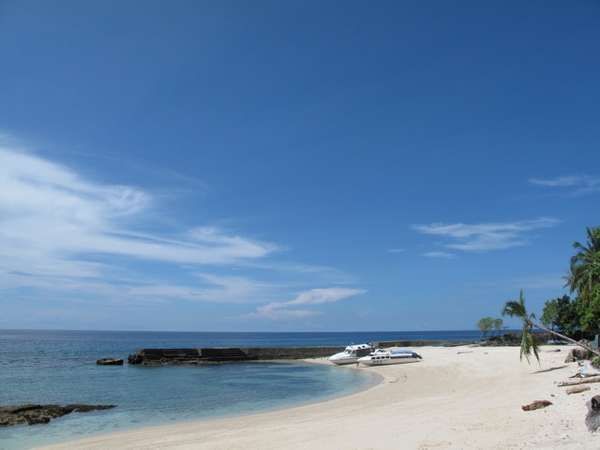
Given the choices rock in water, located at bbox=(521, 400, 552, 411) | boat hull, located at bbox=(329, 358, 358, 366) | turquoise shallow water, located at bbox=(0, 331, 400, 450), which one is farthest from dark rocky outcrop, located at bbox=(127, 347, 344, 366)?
rock in water, located at bbox=(521, 400, 552, 411)

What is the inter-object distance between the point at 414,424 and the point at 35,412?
839 inches

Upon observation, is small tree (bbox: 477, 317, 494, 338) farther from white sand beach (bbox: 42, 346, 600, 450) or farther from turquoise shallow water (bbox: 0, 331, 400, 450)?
white sand beach (bbox: 42, 346, 600, 450)

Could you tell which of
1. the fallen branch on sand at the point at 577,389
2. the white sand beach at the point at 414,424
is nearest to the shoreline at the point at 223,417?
the white sand beach at the point at 414,424

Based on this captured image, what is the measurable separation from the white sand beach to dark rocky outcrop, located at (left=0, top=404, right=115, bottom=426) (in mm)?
6793

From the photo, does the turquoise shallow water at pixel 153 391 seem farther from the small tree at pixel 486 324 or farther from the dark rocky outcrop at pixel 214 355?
the small tree at pixel 486 324

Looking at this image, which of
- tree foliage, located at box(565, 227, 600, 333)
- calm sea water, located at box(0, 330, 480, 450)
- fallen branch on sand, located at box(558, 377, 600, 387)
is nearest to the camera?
fallen branch on sand, located at box(558, 377, 600, 387)

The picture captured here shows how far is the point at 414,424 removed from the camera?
62.7 feet

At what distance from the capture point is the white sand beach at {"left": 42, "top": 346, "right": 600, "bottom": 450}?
15633 mm

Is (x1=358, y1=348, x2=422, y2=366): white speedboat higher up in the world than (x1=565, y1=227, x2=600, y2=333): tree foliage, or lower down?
lower down

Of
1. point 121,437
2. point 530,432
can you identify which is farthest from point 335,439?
point 121,437

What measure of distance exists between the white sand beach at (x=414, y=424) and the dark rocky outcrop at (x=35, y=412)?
679 centimetres

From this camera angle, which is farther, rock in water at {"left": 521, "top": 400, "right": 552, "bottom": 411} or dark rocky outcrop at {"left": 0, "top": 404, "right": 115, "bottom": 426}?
dark rocky outcrop at {"left": 0, "top": 404, "right": 115, "bottom": 426}

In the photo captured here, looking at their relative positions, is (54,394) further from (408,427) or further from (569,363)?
(569,363)

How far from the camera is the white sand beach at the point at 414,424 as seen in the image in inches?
615
